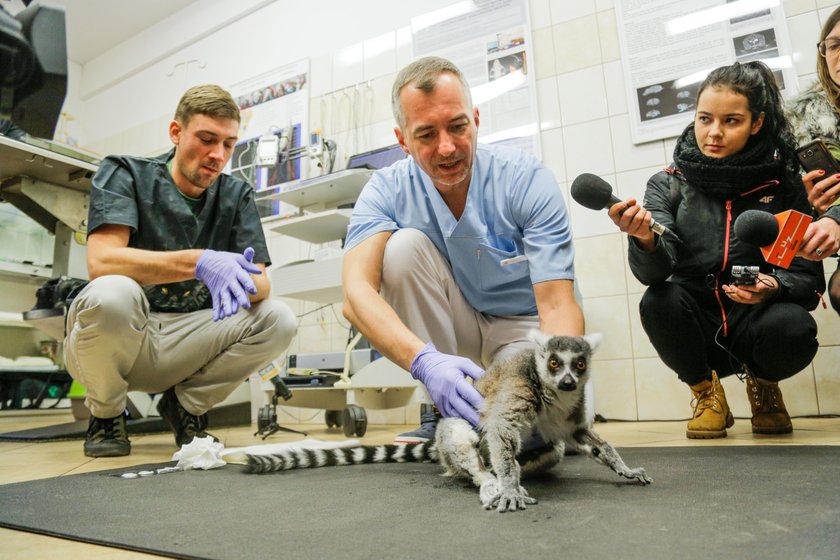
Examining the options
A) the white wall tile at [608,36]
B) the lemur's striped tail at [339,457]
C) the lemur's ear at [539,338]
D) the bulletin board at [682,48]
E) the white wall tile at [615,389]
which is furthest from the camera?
the white wall tile at [608,36]

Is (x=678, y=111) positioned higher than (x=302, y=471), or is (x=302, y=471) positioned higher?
(x=678, y=111)

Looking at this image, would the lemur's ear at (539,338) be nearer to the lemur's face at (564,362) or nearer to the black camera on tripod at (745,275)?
the lemur's face at (564,362)

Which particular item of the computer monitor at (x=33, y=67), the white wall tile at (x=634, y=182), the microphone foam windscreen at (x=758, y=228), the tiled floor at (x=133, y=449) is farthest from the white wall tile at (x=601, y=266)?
the computer monitor at (x=33, y=67)

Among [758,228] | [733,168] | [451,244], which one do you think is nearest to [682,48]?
[733,168]

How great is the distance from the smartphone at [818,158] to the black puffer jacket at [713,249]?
0.21 m

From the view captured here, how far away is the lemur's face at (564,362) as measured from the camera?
1.18 meters

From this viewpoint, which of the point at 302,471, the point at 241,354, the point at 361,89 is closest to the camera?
the point at 302,471

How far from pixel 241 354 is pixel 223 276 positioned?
A: 44cm

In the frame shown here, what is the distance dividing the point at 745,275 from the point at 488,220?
0.85 metres

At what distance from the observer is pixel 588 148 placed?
3.21m

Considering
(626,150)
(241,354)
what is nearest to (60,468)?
(241,354)

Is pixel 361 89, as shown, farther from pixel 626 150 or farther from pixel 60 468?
pixel 60 468

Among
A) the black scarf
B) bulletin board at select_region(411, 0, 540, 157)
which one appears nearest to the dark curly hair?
the black scarf

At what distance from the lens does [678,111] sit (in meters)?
2.97
